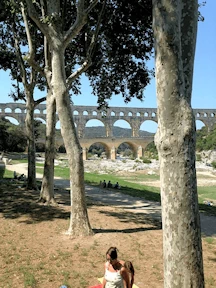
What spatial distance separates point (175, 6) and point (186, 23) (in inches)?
7.9

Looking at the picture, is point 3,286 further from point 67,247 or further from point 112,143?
point 112,143

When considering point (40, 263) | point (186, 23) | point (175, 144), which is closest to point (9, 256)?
point (40, 263)

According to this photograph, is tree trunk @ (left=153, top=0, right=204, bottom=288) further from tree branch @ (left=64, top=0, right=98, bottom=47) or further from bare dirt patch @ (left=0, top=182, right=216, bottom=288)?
tree branch @ (left=64, top=0, right=98, bottom=47)

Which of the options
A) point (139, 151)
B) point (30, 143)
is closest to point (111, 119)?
point (139, 151)

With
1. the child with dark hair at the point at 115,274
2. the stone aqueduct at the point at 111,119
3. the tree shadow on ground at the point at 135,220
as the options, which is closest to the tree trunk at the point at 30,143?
the tree shadow on ground at the point at 135,220

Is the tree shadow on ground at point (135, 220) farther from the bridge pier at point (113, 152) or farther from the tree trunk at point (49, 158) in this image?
the bridge pier at point (113, 152)

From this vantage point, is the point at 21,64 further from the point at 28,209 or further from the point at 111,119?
the point at 111,119

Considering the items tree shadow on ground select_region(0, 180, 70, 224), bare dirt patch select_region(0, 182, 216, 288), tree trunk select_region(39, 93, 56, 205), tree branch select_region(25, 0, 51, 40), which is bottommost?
bare dirt patch select_region(0, 182, 216, 288)

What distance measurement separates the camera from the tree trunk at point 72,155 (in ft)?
20.2

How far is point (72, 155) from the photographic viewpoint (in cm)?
622

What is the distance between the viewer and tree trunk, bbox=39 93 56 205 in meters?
8.62

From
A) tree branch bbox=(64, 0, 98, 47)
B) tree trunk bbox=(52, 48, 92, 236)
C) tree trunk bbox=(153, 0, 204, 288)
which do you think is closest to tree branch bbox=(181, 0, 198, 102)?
tree trunk bbox=(153, 0, 204, 288)

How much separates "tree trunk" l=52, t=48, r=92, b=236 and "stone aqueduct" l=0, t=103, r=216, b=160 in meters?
49.0

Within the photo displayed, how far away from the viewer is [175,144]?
2.72 meters
